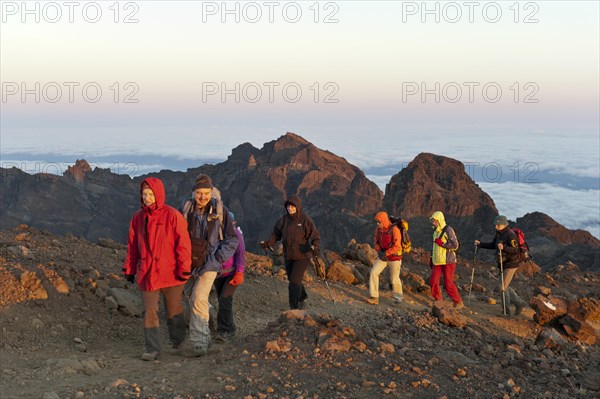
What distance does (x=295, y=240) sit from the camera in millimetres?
10539

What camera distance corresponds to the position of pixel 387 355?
7797 millimetres

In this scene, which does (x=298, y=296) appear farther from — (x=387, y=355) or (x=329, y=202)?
(x=329, y=202)

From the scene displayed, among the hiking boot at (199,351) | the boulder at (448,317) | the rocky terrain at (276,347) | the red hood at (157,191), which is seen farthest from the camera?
the boulder at (448,317)

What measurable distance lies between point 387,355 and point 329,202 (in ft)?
339

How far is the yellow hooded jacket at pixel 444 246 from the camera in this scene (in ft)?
41.9

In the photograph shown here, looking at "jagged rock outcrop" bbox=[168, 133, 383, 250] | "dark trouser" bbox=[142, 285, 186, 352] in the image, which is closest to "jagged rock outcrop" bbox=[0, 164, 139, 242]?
"jagged rock outcrop" bbox=[168, 133, 383, 250]

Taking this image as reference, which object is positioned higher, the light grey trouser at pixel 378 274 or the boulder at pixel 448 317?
the light grey trouser at pixel 378 274

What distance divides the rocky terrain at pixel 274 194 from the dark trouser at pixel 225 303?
243 feet

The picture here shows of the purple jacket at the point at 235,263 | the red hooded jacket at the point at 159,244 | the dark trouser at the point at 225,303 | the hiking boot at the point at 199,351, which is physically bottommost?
the hiking boot at the point at 199,351

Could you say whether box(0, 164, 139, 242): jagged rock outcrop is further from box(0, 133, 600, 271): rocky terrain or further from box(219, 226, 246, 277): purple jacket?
box(219, 226, 246, 277): purple jacket

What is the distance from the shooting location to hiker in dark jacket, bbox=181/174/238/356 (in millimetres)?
7883

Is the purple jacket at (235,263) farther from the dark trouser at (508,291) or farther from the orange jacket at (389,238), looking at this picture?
the dark trouser at (508,291)

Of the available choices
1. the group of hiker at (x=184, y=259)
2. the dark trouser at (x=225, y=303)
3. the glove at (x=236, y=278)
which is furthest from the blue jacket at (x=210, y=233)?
the dark trouser at (x=225, y=303)

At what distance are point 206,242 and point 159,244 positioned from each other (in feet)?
2.21
